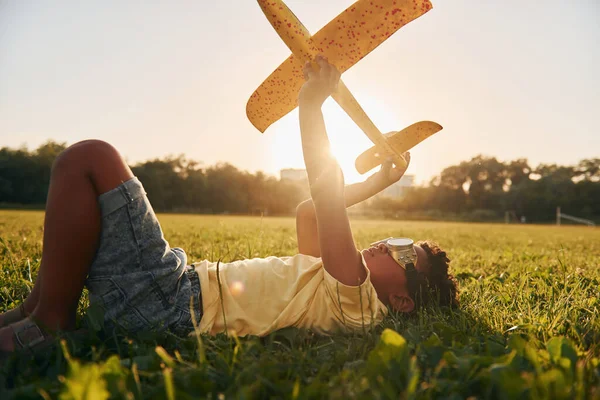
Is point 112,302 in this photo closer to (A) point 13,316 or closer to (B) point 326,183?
(A) point 13,316

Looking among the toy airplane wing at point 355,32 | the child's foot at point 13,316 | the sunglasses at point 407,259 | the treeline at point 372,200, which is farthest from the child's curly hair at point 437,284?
the treeline at point 372,200

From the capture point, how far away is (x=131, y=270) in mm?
1887

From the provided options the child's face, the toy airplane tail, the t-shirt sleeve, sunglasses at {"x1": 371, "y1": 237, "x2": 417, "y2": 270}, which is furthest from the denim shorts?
the toy airplane tail

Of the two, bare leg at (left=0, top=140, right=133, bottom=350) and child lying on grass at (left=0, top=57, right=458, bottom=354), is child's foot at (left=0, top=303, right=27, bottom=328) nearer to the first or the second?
child lying on grass at (left=0, top=57, right=458, bottom=354)

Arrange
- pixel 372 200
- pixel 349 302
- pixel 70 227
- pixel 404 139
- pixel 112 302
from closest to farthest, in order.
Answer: pixel 70 227 → pixel 112 302 → pixel 349 302 → pixel 404 139 → pixel 372 200

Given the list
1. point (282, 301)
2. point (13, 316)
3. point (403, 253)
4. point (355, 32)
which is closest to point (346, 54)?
point (355, 32)

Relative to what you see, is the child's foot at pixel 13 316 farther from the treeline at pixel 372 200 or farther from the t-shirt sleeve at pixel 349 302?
the treeline at pixel 372 200

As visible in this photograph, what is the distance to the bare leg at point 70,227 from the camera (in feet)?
5.69

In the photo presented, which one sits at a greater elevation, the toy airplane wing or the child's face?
the toy airplane wing

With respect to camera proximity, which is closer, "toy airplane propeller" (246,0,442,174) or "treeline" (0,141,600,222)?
"toy airplane propeller" (246,0,442,174)

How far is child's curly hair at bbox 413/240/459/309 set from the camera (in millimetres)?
2434

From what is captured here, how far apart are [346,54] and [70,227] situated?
1.81 m

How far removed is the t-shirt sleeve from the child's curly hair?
449 millimetres

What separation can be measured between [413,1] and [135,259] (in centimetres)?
209
